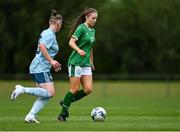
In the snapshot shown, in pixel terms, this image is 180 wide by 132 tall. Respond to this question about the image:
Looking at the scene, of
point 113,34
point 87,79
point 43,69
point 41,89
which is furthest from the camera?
point 113,34

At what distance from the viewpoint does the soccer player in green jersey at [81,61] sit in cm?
1498

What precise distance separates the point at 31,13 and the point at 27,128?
3999cm

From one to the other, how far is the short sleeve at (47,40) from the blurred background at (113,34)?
31.4 meters

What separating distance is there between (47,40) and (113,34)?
167 feet

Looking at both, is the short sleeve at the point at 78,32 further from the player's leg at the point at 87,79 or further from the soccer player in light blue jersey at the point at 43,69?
the player's leg at the point at 87,79

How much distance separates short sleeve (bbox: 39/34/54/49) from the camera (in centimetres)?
1447

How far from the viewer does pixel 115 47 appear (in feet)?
212

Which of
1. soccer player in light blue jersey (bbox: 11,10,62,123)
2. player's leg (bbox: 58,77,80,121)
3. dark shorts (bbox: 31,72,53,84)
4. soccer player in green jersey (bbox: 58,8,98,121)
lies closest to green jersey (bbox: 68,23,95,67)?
soccer player in green jersey (bbox: 58,8,98,121)

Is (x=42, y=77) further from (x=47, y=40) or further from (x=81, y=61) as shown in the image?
(x=81, y=61)

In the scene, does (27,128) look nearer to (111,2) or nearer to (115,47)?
(115,47)

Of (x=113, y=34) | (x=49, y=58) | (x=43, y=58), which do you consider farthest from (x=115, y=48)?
(x=49, y=58)

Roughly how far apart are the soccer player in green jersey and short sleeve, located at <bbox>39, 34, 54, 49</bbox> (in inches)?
21.1

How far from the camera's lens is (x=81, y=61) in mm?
15062

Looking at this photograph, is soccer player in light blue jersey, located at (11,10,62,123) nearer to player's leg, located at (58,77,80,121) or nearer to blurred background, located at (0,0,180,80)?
player's leg, located at (58,77,80,121)
